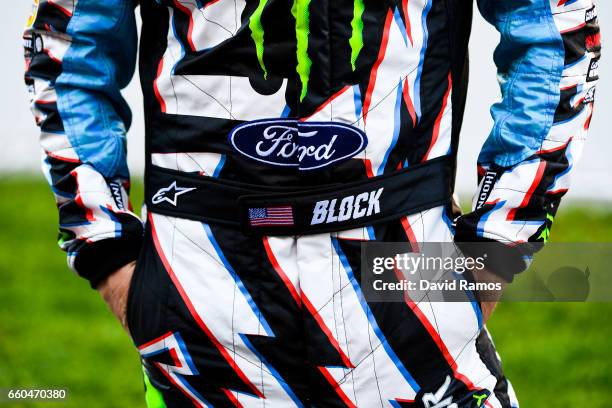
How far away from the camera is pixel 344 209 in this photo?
1.56 m

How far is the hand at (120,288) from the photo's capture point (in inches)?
72.0

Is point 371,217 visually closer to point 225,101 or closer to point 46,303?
point 225,101

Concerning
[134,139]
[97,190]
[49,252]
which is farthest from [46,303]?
[97,190]

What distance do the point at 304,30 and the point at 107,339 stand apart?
2.84m

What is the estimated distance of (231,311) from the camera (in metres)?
1.62

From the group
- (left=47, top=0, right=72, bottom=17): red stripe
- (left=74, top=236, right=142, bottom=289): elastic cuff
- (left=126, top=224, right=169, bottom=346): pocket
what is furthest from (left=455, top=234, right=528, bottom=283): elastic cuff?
(left=47, top=0, right=72, bottom=17): red stripe

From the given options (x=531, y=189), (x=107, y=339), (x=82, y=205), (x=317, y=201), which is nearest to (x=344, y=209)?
(x=317, y=201)

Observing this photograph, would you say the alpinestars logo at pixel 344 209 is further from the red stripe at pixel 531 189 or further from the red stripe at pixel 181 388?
the red stripe at pixel 181 388

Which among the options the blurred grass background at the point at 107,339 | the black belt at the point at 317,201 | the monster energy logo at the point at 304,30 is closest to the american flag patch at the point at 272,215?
the black belt at the point at 317,201

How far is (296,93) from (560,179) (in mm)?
562

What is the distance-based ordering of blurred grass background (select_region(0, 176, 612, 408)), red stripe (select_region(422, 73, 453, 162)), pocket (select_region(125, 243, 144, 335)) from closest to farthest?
red stripe (select_region(422, 73, 453, 162)) < pocket (select_region(125, 243, 144, 335)) < blurred grass background (select_region(0, 176, 612, 408))

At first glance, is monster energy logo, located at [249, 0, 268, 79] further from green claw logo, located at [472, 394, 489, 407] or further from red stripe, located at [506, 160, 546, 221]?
green claw logo, located at [472, 394, 489, 407]

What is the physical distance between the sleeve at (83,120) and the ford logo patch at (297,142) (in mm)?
414

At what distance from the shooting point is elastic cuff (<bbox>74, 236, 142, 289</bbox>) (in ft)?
6.06
